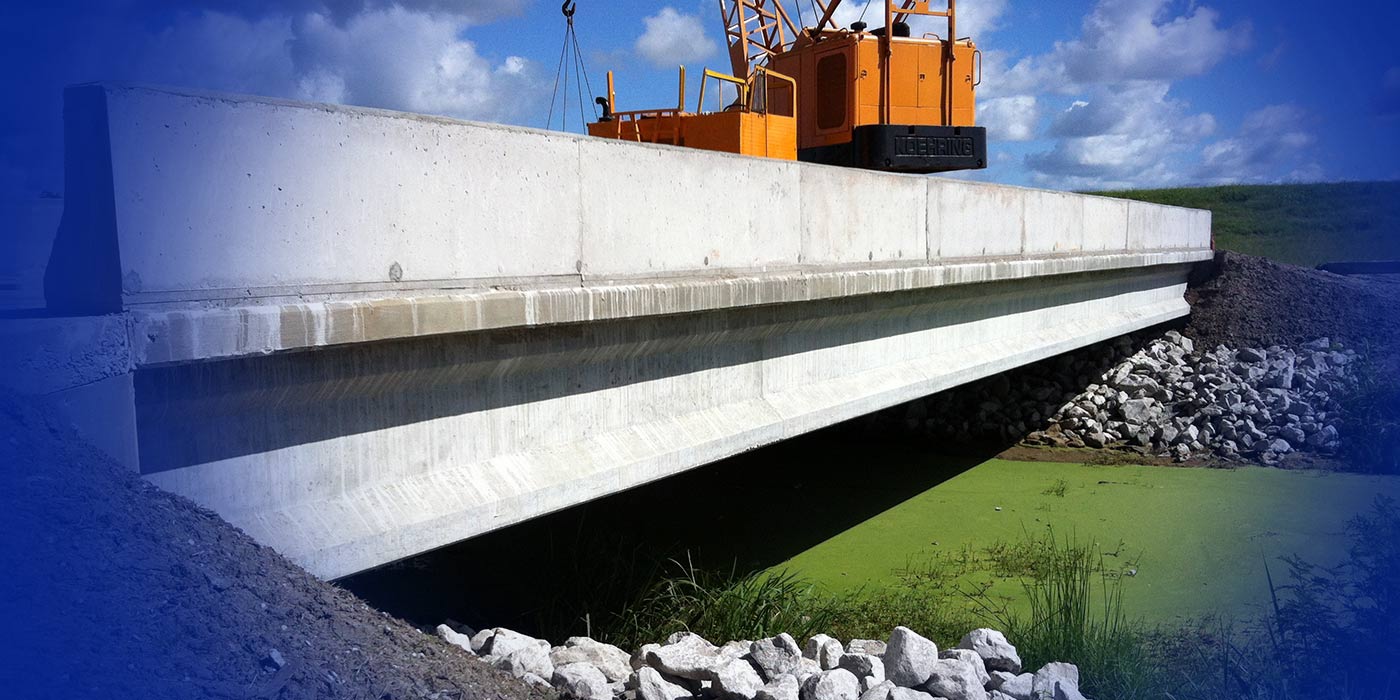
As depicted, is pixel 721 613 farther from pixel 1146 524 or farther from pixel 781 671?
pixel 1146 524

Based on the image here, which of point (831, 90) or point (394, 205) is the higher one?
point (831, 90)

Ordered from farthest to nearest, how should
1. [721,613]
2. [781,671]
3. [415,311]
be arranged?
[721,613] < [781,671] < [415,311]

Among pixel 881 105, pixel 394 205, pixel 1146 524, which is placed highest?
pixel 881 105

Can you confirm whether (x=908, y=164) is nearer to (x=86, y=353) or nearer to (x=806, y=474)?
(x=806, y=474)

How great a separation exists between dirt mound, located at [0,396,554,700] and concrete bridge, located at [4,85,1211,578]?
0.54 feet

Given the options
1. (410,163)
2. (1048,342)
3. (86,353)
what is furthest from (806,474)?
(86,353)

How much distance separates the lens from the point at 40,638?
283 cm

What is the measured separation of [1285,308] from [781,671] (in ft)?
49.1

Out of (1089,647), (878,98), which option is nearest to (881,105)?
(878,98)

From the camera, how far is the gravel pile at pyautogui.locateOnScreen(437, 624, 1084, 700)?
4520 millimetres

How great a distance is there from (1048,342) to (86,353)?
9393 millimetres

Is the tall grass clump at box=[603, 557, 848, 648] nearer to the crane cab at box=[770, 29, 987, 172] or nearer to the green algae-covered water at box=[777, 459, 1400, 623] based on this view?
the green algae-covered water at box=[777, 459, 1400, 623]

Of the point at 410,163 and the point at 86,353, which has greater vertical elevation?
the point at 410,163

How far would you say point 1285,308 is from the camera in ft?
54.1
